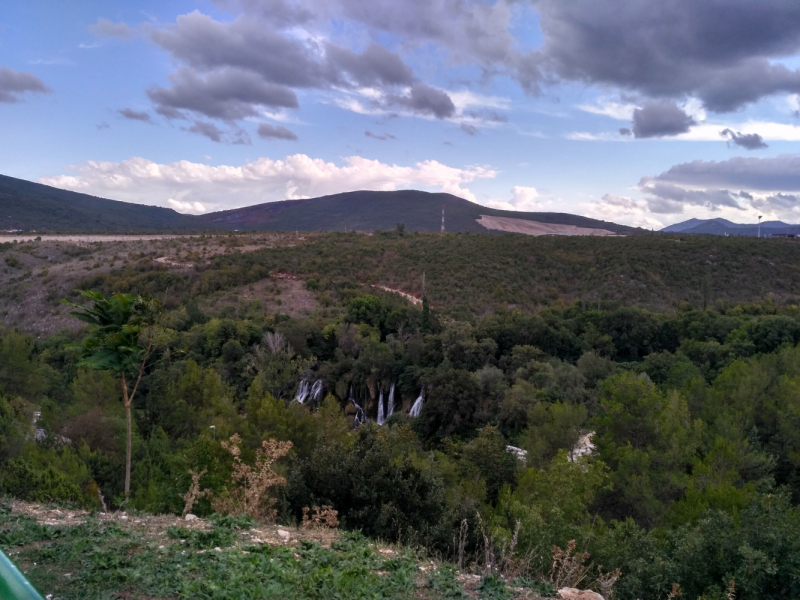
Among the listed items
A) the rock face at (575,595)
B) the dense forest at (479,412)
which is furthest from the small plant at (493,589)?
the dense forest at (479,412)

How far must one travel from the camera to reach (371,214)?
118 meters

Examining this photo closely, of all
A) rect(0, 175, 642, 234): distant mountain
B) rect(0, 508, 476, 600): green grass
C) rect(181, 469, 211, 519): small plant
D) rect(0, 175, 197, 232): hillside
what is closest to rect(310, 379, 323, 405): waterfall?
rect(181, 469, 211, 519): small plant

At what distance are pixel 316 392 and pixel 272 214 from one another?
103 m

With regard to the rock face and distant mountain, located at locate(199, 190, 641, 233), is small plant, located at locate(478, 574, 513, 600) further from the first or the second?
distant mountain, located at locate(199, 190, 641, 233)

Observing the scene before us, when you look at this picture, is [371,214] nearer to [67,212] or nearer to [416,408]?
[67,212]

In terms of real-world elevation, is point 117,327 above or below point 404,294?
above

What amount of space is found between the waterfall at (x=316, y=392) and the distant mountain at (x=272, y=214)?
53487 mm

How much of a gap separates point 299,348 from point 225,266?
58.8ft

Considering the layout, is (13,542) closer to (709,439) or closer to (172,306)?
(709,439)

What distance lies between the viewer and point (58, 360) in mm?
31000

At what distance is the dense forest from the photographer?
840 cm

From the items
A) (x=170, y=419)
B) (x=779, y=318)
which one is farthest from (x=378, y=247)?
(x=170, y=419)

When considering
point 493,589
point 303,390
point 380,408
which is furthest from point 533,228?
point 493,589

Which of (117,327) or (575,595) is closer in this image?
(575,595)
